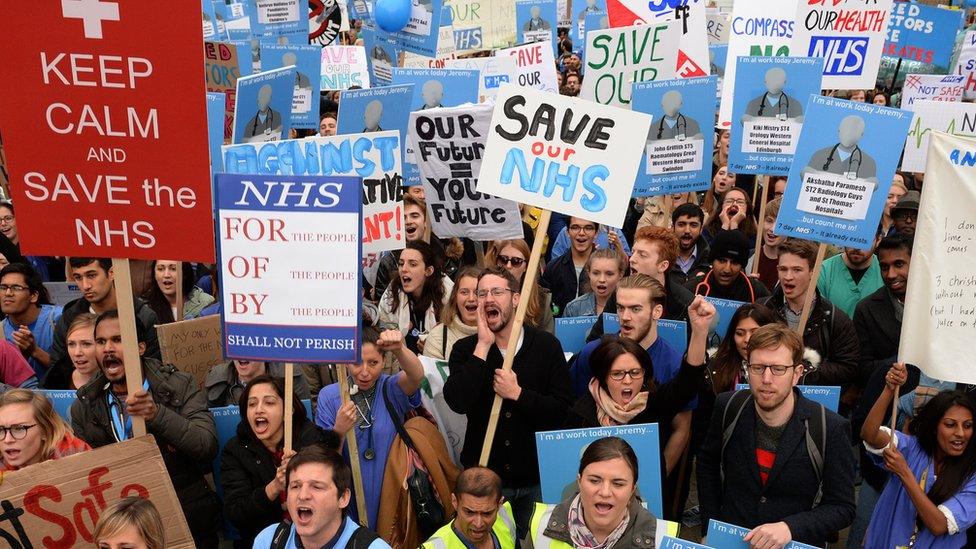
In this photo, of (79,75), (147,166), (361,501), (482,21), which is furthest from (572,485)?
(482,21)

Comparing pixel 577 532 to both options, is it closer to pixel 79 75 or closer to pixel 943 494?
pixel 943 494

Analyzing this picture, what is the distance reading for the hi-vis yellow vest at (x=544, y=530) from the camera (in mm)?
4277

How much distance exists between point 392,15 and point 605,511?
10.2 metres

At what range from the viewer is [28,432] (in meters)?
4.72

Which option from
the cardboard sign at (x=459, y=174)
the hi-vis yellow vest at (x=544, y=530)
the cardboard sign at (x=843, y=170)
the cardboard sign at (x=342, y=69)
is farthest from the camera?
the cardboard sign at (x=342, y=69)

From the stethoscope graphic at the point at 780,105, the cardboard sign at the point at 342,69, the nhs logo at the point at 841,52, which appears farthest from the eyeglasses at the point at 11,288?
the cardboard sign at the point at 342,69

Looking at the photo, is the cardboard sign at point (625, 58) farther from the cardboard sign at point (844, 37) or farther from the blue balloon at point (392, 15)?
the blue balloon at point (392, 15)

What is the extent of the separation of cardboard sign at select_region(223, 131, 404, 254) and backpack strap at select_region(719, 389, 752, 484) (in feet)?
8.40

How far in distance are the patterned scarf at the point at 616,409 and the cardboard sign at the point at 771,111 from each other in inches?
160

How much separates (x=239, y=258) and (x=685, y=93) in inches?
201

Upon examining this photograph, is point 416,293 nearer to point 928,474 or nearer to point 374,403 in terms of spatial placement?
point 374,403

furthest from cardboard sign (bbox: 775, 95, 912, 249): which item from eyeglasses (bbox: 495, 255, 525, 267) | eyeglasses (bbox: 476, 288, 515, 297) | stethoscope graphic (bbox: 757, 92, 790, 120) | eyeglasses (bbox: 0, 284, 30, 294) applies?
eyeglasses (bbox: 0, 284, 30, 294)

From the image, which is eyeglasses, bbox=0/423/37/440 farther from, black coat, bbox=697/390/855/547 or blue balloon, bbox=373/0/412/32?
blue balloon, bbox=373/0/412/32

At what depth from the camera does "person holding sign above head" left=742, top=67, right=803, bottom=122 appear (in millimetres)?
8609
